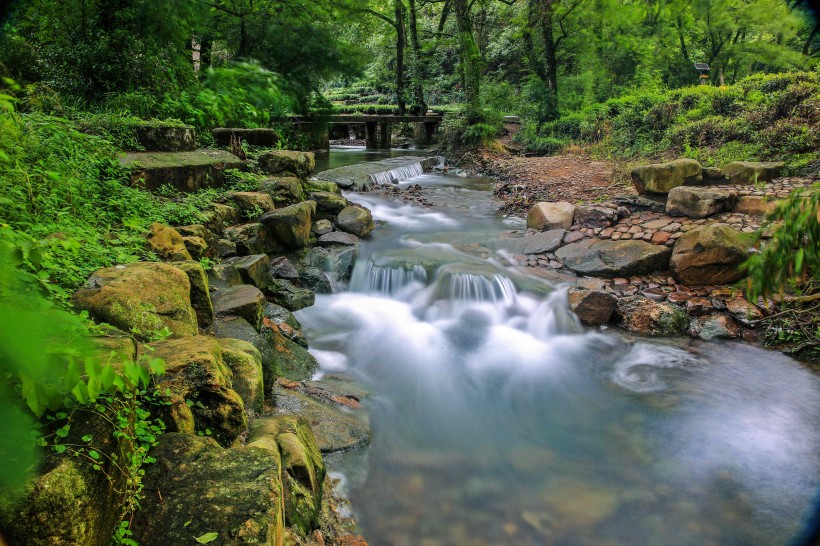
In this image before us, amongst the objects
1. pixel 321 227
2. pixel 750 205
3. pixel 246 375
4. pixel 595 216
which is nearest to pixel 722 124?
pixel 750 205

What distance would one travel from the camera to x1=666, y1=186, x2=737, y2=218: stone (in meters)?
7.14

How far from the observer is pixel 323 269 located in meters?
7.30

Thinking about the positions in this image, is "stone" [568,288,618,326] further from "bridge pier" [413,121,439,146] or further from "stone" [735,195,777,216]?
"bridge pier" [413,121,439,146]

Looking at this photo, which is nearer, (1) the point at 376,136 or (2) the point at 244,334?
(2) the point at 244,334

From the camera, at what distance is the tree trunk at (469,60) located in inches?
667

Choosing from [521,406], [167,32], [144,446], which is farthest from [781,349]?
[167,32]

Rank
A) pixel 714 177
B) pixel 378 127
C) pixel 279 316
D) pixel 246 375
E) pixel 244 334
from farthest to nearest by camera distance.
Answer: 1. pixel 378 127
2. pixel 714 177
3. pixel 279 316
4. pixel 244 334
5. pixel 246 375

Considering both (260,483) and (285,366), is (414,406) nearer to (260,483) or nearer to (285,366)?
(285,366)

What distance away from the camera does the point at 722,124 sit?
1009 centimetres

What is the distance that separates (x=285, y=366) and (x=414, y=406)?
4.57 ft

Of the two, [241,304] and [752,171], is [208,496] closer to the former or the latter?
[241,304]

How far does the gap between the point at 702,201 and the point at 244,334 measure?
686 cm

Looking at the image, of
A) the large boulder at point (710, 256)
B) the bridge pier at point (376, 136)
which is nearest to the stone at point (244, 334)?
the large boulder at point (710, 256)

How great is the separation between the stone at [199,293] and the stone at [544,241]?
564 centimetres
